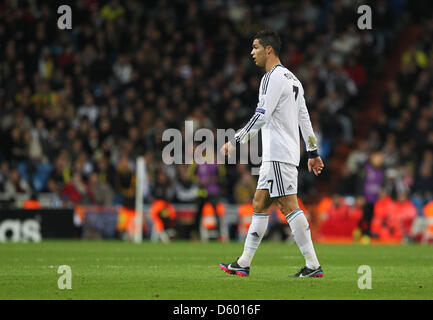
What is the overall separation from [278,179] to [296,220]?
0.46 metres

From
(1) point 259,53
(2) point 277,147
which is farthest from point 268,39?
(2) point 277,147

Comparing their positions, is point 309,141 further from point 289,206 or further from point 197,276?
point 197,276

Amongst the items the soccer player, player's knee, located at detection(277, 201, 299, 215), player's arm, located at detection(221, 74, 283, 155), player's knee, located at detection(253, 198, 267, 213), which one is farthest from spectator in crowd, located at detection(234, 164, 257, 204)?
player's arm, located at detection(221, 74, 283, 155)

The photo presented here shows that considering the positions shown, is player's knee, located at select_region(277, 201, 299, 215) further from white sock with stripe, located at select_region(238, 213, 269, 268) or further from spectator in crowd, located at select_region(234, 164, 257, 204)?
spectator in crowd, located at select_region(234, 164, 257, 204)

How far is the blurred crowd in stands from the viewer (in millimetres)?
21812

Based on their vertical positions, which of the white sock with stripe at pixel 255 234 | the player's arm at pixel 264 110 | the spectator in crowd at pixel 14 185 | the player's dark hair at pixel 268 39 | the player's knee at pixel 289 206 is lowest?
the white sock with stripe at pixel 255 234

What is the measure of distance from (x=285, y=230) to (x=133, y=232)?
12.1 ft

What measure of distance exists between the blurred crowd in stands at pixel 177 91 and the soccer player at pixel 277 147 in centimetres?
1087

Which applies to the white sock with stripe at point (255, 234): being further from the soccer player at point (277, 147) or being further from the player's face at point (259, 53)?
the player's face at point (259, 53)

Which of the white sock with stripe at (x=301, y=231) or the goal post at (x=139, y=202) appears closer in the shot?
the white sock with stripe at (x=301, y=231)

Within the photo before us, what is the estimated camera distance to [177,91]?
2423 cm

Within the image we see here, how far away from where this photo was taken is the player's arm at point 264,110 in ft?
30.3

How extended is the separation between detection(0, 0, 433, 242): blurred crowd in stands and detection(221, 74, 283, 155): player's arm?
11158 mm

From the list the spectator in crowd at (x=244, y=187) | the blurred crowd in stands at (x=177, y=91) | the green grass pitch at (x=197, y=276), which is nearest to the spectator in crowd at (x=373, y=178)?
the blurred crowd in stands at (x=177, y=91)
